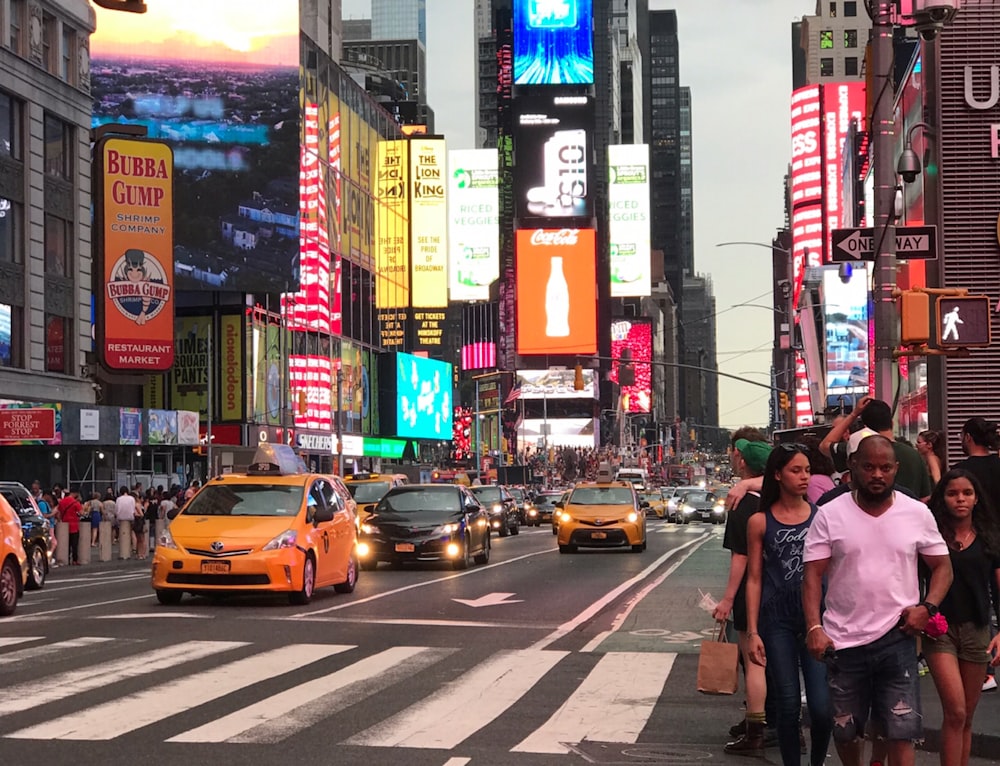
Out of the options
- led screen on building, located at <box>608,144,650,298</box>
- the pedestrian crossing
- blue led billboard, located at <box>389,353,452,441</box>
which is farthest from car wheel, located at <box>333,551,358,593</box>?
led screen on building, located at <box>608,144,650,298</box>

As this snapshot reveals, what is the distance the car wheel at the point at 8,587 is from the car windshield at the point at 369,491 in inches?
734

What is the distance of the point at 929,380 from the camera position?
30250 millimetres

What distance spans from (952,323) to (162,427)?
42593mm

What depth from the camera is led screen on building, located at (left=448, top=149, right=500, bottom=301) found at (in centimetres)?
15950

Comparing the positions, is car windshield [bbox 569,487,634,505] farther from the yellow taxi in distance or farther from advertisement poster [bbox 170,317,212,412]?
advertisement poster [bbox 170,317,212,412]

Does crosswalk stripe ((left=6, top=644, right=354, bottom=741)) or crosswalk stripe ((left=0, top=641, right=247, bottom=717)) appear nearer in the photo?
crosswalk stripe ((left=6, top=644, right=354, bottom=741))

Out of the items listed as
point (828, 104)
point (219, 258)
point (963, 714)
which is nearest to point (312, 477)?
point (963, 714)

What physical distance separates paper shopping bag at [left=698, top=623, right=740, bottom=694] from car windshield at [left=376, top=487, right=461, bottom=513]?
20.6m

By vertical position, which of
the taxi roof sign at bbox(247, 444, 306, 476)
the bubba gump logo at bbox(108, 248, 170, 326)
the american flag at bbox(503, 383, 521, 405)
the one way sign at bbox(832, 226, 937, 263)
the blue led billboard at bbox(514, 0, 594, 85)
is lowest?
the taxi roof sign at bbox(247, 444, 306, 476)

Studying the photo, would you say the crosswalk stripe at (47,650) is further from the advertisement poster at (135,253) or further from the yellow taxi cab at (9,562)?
the advertisement poster at (135,253)

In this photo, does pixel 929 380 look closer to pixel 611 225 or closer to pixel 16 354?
pixel 16 354

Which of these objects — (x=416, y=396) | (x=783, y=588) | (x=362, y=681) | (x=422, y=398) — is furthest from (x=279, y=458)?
(x=422, y=398)

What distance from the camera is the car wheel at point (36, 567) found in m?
26.4

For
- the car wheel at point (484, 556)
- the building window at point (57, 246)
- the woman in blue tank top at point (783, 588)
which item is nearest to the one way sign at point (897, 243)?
the woman in blue tank top at point (783, 588)
